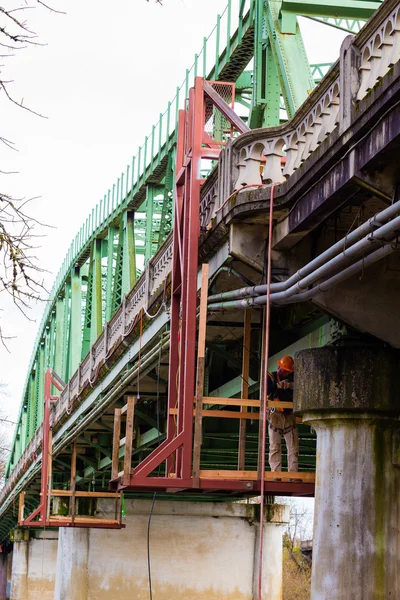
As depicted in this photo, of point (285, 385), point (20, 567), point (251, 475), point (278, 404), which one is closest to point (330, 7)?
point (285, 385)

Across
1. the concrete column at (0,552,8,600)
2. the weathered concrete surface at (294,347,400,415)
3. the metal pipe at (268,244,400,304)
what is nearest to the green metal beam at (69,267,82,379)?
the weathered concrete surface at (294,347,400,415)

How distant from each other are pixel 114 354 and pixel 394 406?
13.1 m

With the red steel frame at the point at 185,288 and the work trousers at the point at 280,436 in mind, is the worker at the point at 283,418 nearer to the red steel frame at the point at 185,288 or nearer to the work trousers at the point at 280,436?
the work trousers at the point at 280,436

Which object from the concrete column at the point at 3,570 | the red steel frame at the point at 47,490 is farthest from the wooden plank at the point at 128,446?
the concrete column at the point at 3,570

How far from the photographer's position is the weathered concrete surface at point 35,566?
194 feet

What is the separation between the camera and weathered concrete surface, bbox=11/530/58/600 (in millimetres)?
59281

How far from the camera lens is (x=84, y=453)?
124 ft

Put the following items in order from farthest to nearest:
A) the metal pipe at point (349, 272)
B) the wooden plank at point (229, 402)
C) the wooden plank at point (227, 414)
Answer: the wooden plank at point (227, 414) < the wooden plank at point (229, 402) < the metal pipe at point (349, 272)

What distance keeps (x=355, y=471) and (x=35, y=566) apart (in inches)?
2028

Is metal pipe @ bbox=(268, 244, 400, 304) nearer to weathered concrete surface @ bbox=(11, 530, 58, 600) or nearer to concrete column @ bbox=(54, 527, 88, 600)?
Result: concrete column @ bbox=(54, 527, 88, 600)

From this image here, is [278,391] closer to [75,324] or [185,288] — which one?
[185,288]

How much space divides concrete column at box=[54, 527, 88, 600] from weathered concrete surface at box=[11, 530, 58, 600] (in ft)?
76.6

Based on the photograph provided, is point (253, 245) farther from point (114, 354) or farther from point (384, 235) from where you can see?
point (114, 354)

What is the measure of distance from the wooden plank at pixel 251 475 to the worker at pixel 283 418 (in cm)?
61
